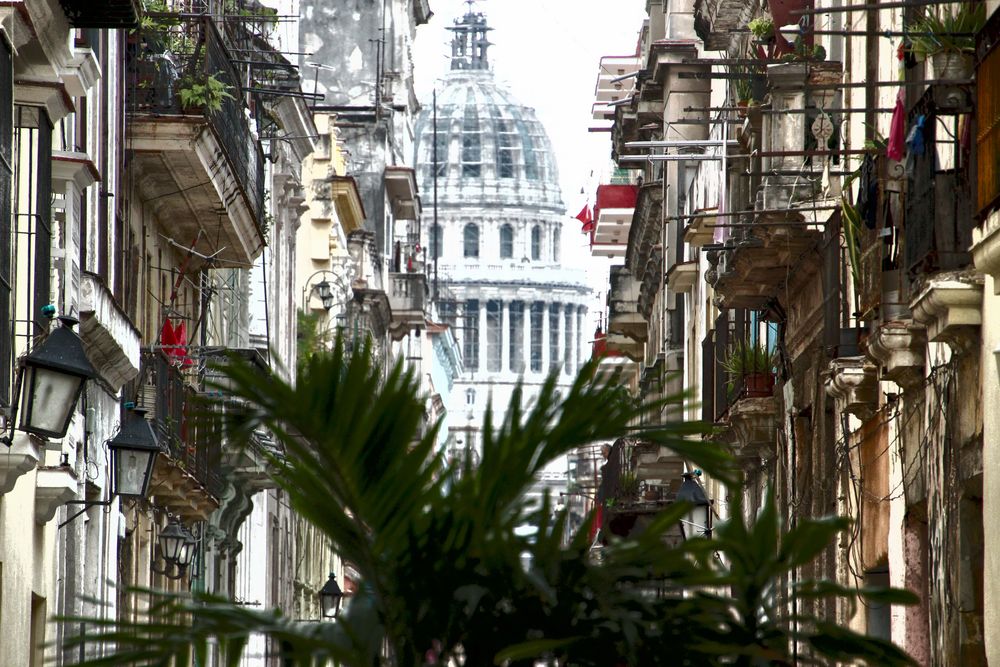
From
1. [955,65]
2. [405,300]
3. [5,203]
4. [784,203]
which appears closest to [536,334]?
[405,300]

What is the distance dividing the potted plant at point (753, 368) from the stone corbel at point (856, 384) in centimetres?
556

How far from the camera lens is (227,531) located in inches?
1192

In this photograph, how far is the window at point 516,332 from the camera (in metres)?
180

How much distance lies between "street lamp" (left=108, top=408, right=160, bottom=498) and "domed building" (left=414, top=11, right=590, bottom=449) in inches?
6384

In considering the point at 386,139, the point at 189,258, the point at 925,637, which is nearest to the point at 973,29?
the point at 925,637

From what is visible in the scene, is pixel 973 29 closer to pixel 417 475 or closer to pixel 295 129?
pixel 417 475

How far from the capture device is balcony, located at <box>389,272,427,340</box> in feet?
203

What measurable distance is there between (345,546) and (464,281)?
172 metres

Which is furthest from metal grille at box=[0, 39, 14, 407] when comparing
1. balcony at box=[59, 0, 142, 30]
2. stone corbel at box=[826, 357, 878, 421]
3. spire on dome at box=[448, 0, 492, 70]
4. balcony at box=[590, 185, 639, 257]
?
spire on dome at box=[448, 0, 492, 70]

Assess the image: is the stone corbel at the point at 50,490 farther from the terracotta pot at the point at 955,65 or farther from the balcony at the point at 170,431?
the terracotta pot at the point at 955,65

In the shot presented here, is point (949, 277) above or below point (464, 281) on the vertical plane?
below

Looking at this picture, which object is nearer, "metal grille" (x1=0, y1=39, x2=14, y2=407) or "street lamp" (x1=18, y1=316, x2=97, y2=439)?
"street lamp" (x1=18, y1=316, x2=97, y2=439)

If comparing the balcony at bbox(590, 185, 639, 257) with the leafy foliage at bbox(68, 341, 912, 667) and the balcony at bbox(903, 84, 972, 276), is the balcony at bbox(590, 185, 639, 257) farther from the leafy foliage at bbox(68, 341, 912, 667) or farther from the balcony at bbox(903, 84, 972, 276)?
the leafy foliage at bbox(68, 341, 912, 667)

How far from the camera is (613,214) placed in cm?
4578
